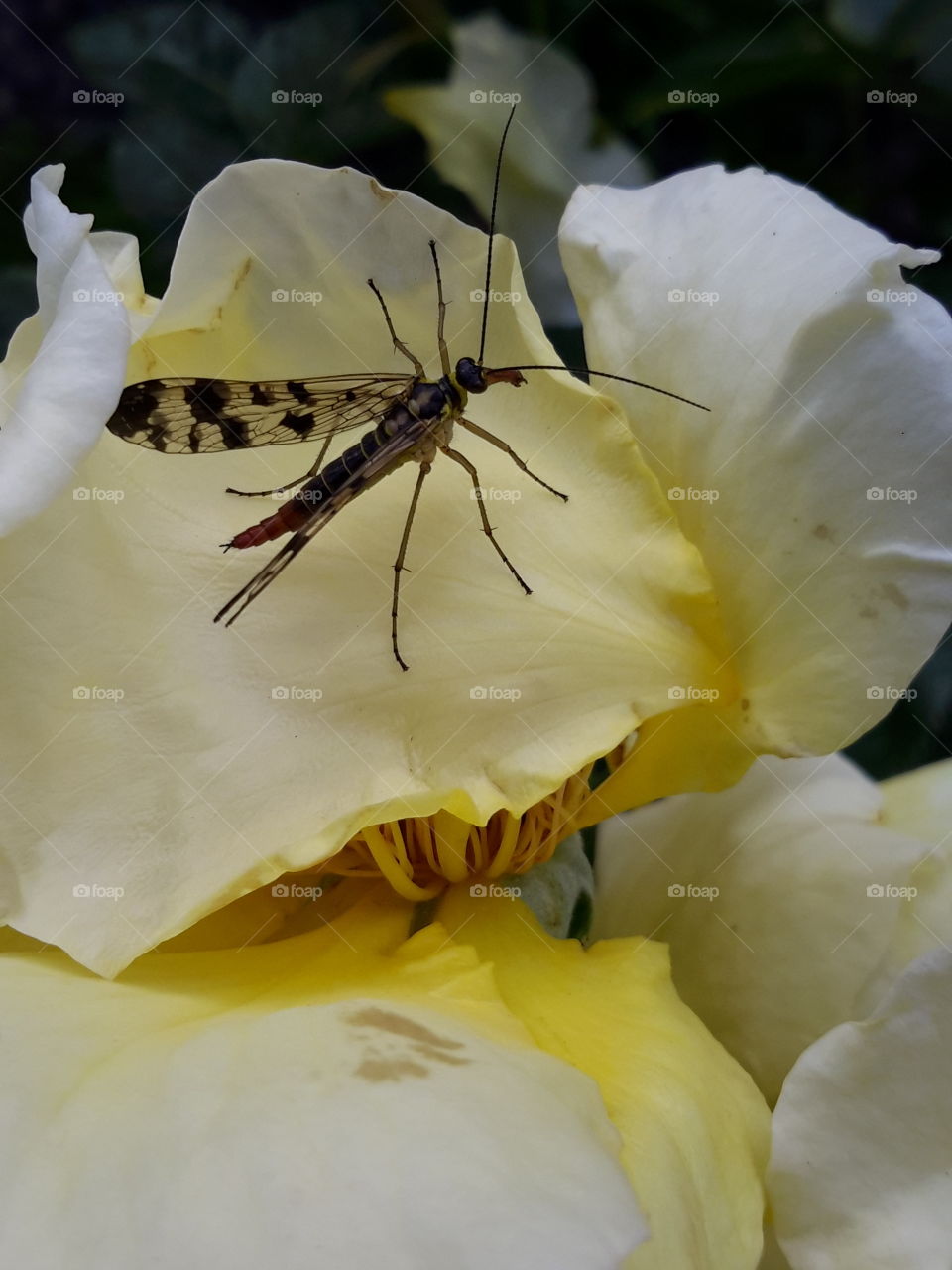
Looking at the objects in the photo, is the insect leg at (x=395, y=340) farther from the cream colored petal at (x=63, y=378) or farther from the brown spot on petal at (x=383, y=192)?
the cream colored petal at (x=63, y=378)

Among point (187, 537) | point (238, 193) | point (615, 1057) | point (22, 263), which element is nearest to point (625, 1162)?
point (615, 1057)

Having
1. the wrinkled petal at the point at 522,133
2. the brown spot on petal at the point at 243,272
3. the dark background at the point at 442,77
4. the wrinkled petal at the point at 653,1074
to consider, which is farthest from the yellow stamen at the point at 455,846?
the wrinkled petal at the point at 522,133

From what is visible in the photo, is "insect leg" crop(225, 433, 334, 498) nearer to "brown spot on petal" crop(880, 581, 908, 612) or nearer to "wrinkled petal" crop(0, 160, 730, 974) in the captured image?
"wrinkled petal" crop(0, 160, 730, 974)

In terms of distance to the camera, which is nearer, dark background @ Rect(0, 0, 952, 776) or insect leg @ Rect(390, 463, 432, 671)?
insect leg @ Rect(390, 463, 432, 671)

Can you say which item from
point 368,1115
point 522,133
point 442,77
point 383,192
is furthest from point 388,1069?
point 442,77

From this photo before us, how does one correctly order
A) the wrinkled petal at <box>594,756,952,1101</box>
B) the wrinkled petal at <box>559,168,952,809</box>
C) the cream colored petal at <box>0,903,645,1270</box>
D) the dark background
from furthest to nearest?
the dark background < the wrinkled petal at <box>594,756,952,1101</box> < the wrinkled petal at <box>559,168,952,809</box> < the cream colored petal at <box>0,903,645,1270</box>

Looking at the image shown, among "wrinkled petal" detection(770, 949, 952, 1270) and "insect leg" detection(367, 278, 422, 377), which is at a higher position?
"insect leg" detection(367, 278, 422, 377)

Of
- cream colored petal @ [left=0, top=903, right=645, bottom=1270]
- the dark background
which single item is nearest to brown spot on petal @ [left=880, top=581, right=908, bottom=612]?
cream colored petal @ [left=0, top=903, right=645, bottom=1270]

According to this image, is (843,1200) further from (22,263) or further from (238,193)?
(22,263)
